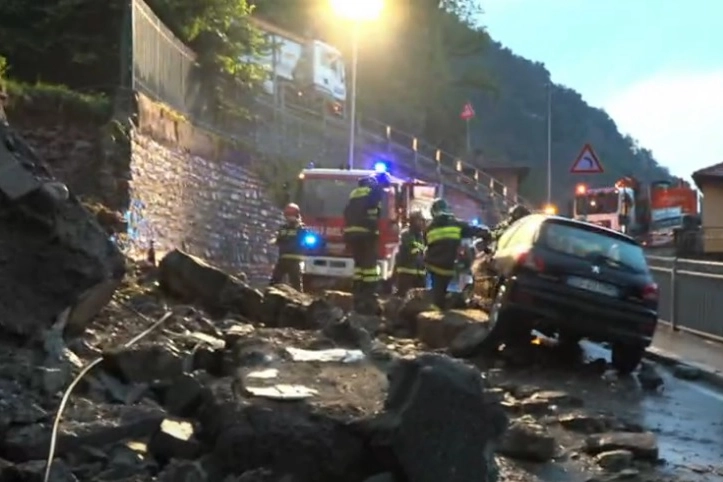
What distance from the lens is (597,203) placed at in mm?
43219

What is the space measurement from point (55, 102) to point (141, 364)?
29.7 feet

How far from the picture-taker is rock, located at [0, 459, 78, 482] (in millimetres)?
5727

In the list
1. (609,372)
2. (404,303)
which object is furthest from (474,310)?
(609,372)

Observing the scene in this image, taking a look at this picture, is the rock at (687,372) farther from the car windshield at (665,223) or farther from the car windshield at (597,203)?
the car windshield at (665,223)

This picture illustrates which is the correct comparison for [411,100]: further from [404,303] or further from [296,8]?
[404,303]

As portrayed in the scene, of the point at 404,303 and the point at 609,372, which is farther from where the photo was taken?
the point at 404,303

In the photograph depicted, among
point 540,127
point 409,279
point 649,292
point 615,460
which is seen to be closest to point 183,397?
point 615,460

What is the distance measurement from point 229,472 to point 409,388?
3.80 ft

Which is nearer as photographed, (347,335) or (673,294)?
(347,335)

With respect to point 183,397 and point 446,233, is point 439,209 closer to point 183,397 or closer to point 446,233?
point 446,233

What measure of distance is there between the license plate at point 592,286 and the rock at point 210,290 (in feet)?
11.5

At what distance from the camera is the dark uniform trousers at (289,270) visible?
17.8 metres

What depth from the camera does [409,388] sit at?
6.66 metres

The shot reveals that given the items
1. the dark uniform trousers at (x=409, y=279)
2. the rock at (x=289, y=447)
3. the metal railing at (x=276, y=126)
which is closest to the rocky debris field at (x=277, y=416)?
the rock at (x=289, y=447)
